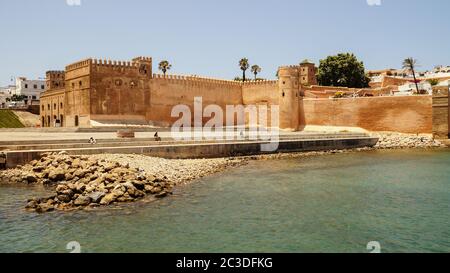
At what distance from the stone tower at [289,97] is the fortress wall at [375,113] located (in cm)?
96

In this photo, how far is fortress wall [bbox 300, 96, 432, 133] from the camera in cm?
2992

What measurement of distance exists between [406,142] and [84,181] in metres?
23.1

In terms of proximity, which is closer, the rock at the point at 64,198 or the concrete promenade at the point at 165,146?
the rock at the point at 64,198

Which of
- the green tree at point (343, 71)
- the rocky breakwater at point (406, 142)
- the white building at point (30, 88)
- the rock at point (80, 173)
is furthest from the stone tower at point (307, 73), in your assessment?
the rock at point (80, 173)

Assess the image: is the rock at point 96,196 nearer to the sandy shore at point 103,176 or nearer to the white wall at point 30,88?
the sandy shore at point 103,176

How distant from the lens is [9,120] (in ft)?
132

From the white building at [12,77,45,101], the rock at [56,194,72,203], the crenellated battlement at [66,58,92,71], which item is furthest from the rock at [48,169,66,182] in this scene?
the white building at [12,77,45,101]

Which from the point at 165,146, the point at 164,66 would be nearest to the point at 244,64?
the point at 164,66

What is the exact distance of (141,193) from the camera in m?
11.5

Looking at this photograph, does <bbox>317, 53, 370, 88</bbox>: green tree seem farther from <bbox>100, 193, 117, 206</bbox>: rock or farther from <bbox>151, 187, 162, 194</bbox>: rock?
<bbox>100, 193, 117, 206</bbox>: rock

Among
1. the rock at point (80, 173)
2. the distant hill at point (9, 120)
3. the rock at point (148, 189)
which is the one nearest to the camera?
the rock at point (148, 189)

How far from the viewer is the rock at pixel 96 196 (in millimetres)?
10594
